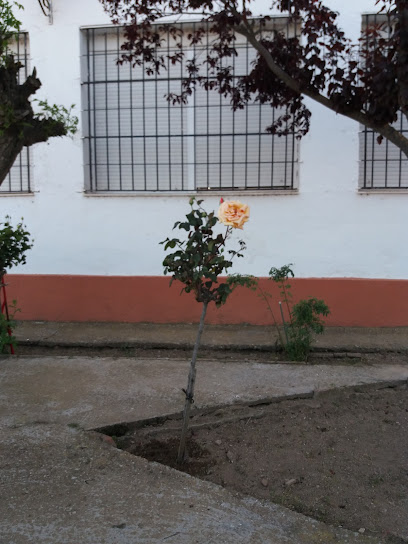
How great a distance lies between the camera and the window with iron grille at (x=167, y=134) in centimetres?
673

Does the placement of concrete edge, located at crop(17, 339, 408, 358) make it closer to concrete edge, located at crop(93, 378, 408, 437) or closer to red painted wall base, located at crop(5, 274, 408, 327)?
red painted wall base, located at crop(5, 274, 408, 327)

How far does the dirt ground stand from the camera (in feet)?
9.95

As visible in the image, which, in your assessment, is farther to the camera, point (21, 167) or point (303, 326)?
point (21, 167)

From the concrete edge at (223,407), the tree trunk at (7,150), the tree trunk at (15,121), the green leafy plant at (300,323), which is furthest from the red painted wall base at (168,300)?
the tree trunk at (7,150)

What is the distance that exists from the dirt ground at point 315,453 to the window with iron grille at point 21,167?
455 centimetres

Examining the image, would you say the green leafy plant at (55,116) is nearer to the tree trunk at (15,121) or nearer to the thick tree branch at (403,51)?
the tree trunk at (15,121)

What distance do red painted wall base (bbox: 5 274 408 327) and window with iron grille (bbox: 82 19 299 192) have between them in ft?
4.27

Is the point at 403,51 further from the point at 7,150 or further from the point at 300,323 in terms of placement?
the point at 7,150

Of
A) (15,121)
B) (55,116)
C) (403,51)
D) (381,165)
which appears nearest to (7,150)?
(15,121)

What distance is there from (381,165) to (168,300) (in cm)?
313

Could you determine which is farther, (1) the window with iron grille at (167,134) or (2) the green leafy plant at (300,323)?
(1) the window with iron grille at (167,134)

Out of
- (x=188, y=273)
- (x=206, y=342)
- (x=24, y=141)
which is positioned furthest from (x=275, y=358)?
(x=24, y=141)

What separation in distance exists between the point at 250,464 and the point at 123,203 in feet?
13.7

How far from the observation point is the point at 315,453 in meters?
3.63
